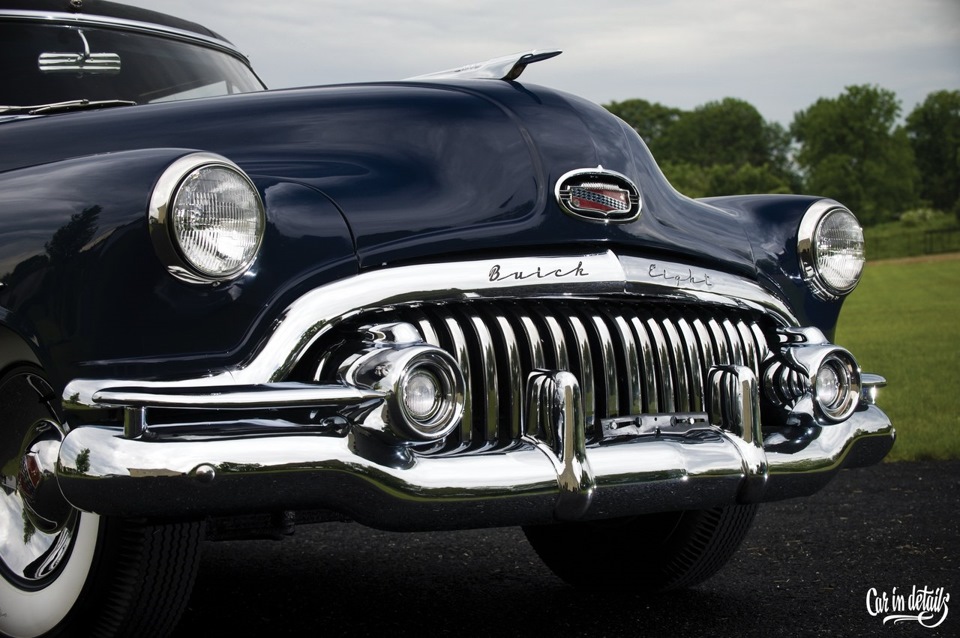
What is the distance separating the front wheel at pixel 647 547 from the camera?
3.39 meters

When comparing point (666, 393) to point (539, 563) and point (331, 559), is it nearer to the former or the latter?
point (539, 563)

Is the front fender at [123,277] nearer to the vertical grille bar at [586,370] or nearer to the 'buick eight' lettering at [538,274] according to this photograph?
the 'buick eight' lettering at [538,274]

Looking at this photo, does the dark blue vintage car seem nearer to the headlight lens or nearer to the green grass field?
the headlight lens

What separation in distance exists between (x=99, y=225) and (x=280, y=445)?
0.57 metres

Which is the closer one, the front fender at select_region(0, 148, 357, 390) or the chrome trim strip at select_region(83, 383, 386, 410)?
the chrome trim strip at select_region(83, 383, 386, 410)

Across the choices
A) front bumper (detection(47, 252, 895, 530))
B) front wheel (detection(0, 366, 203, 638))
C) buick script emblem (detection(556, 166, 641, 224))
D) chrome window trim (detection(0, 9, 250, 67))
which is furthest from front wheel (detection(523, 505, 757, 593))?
chrome window trim (detection(0, 9, 250, 67))

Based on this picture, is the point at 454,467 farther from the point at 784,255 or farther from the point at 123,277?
the point at 784,255

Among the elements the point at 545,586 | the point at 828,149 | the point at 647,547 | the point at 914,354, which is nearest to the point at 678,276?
the point at 647,547

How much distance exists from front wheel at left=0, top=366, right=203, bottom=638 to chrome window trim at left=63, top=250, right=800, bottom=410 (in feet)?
1.08

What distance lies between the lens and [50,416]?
2514 millimetres

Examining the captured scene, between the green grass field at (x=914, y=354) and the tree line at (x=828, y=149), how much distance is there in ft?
139

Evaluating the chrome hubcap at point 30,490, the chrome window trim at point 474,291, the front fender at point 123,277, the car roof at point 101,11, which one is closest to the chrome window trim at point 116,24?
the car roof at point 101,11

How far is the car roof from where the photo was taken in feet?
11.7

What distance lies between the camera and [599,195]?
2.82 m
